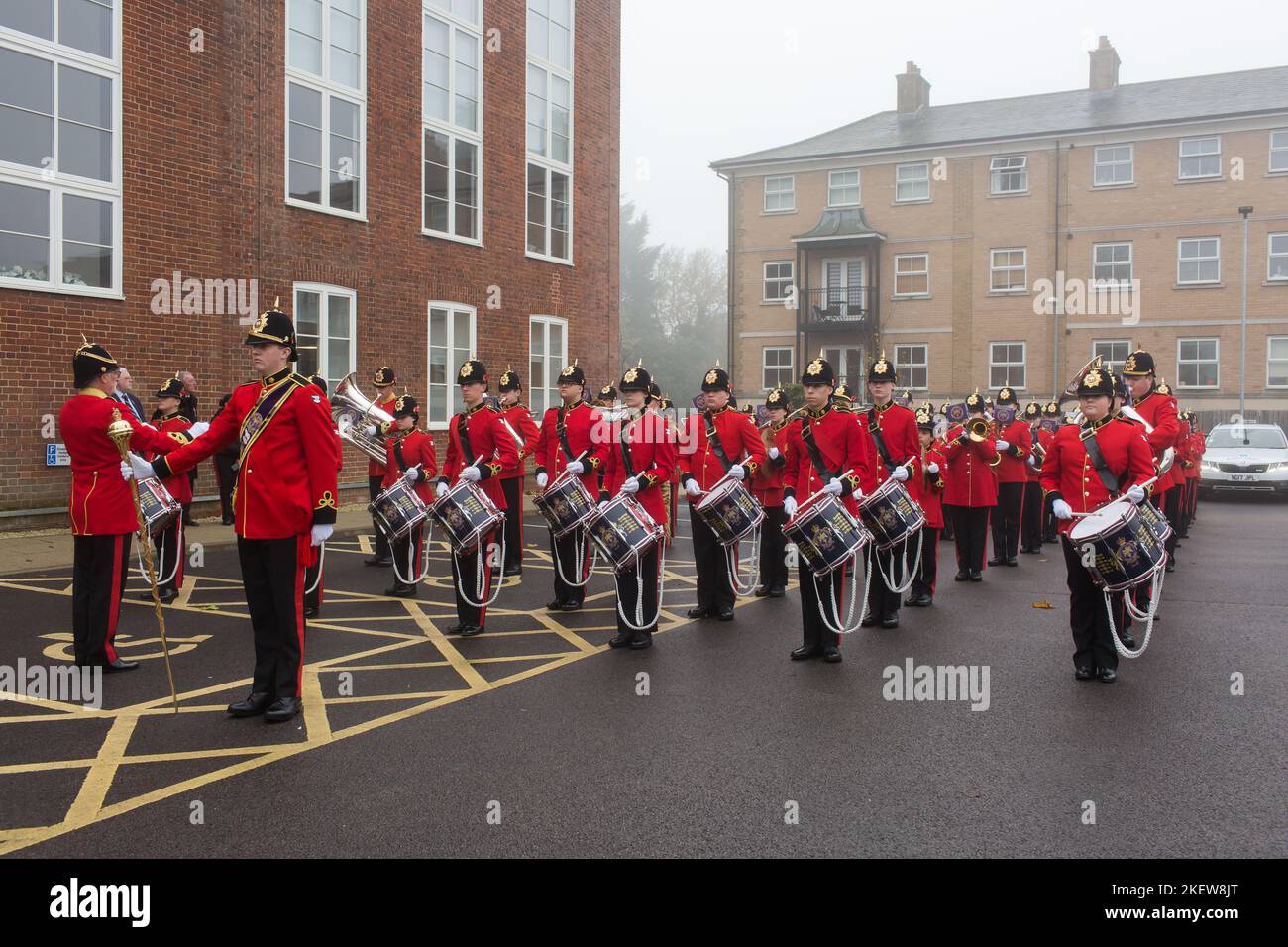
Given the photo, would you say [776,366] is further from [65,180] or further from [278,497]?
[278,497]

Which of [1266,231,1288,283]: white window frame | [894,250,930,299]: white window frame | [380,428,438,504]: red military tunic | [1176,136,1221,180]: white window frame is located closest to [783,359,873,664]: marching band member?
→ [380,428,438,504]: red military tunic

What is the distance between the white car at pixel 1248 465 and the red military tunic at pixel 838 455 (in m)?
18.2

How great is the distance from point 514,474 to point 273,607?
5139 mm

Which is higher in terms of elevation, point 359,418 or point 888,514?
point 359,418

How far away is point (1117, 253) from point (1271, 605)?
3128 centimetres

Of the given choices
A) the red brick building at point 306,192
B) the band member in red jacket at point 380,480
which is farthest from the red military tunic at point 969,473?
the red brick building at point 306,192

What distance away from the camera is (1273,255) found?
118 ft

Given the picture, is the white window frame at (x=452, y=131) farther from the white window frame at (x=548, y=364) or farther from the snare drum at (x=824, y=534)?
the snare drum at (x=824, y=534)

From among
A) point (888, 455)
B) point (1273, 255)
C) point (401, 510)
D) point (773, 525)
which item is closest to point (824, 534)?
point (888, 455)

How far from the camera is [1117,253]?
38.1m

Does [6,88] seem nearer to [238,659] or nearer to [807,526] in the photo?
[238,659]

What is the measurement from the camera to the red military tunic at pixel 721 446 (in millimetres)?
9328

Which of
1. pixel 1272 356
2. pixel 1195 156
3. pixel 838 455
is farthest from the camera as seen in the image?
pixel 1195 156

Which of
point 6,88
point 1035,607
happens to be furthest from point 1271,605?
point 6,88
